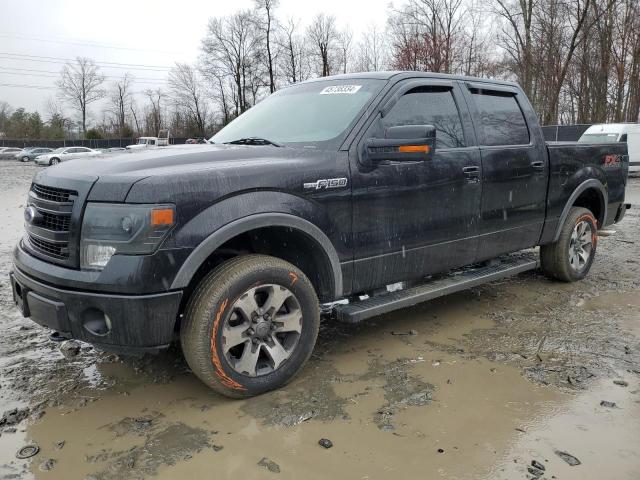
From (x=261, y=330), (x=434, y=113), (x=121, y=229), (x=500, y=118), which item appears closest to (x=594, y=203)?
(x=500, y=118)

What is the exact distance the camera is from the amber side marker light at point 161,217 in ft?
8.73

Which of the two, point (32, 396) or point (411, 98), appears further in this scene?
point (411, 98)

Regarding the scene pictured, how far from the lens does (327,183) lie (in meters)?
3.30

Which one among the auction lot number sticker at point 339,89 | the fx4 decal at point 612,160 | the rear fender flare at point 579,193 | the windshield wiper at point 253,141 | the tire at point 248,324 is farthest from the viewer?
the fx4 decal at point 612,160

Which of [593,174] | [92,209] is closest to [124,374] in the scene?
[92,209]

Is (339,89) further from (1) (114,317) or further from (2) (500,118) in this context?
(1) (114,317)

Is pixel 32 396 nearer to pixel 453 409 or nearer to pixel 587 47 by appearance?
pixel 453 409

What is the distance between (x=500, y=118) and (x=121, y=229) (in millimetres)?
3390

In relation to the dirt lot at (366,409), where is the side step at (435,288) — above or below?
above

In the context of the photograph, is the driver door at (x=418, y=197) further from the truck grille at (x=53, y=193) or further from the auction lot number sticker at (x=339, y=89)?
the truck grille at (x=53, y=193)

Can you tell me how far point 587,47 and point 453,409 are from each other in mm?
34154

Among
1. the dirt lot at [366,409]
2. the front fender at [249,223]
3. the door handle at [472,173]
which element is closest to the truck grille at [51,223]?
the front fender at [249,223]

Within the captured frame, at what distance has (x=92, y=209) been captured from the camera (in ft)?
8.98

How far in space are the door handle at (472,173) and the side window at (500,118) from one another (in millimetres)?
342
